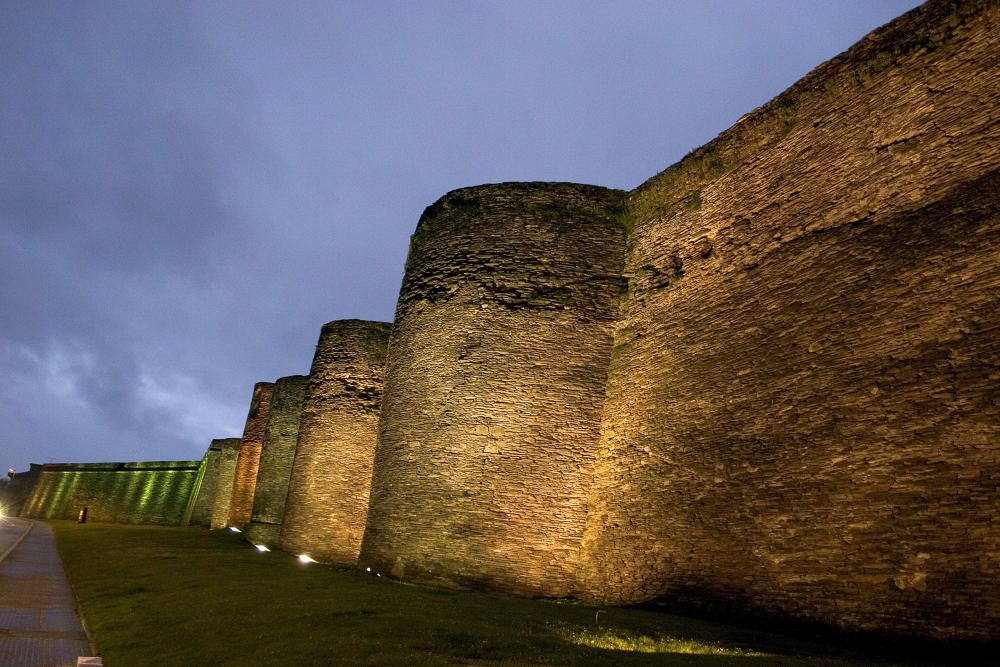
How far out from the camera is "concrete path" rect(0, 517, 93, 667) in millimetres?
5281

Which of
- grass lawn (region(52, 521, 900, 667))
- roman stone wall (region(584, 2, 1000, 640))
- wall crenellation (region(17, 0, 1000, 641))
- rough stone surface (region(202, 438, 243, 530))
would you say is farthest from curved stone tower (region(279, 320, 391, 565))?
rough stone surface (region(202, 438, 243, 530))

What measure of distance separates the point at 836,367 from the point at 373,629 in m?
5.08

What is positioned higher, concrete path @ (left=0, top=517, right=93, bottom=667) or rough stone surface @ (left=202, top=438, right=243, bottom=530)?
rough stone surface @ (left=202, top=438, right=243, bottom=530)

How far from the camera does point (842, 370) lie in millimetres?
6836

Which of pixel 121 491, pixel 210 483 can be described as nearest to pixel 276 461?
pixel 210 483

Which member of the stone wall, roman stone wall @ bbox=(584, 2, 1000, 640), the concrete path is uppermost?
the stone wall

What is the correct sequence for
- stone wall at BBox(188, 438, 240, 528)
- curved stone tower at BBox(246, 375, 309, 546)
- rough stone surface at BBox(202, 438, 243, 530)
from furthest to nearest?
stone wall at BBox(188, 438, 240, 528)
rough stone surface at BBox(202, 438, 243, 530)
curved stone tower at BBox(246, 375, 309, 546)

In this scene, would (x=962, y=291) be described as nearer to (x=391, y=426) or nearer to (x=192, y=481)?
(x=391, y=426)

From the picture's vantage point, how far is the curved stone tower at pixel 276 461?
19688 millimetres

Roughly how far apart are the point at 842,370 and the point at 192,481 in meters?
34.5

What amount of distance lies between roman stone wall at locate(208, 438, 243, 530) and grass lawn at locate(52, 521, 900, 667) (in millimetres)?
18333

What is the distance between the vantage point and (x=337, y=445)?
16.0 meters

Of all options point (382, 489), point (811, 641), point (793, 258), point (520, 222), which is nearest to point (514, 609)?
point (811, 641)

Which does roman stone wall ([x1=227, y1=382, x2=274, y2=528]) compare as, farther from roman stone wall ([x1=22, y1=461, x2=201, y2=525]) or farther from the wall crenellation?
the wall crenellation
